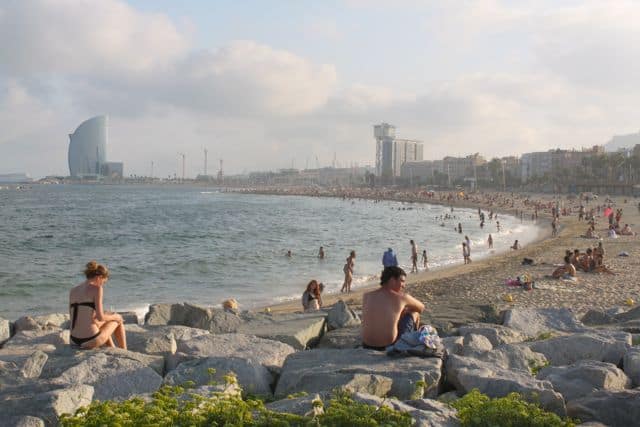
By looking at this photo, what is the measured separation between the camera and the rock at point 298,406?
3314 mm

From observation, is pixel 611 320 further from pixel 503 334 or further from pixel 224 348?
pixel 224 348

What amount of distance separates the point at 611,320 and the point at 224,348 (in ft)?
19.9

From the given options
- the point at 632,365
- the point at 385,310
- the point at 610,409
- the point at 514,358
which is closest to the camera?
the point at 610,409

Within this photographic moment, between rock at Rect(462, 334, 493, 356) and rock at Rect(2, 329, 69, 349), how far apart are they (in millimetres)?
4562

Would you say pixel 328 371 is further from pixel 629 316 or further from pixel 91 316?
pixel 629 316

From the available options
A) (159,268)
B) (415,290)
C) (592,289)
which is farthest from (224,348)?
(159,268)

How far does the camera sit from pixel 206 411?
3.29 metres

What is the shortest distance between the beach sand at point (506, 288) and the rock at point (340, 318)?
98 centimetres

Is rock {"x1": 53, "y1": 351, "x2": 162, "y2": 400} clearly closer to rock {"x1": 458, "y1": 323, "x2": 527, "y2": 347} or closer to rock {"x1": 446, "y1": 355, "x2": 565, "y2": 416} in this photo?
rock {"x1": 446, "y1": 355, "x2": 565, "y2": 416}

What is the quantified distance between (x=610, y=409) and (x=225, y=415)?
2.57m

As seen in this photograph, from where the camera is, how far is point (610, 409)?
3682mm

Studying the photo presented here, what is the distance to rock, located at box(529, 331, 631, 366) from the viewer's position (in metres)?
5.35

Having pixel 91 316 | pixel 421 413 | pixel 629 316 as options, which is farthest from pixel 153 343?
pixel 629 316

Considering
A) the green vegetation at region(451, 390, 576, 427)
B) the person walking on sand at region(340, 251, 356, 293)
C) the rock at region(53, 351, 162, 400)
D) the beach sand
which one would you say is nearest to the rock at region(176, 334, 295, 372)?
the rock at region(53, 351, 162, 400)
